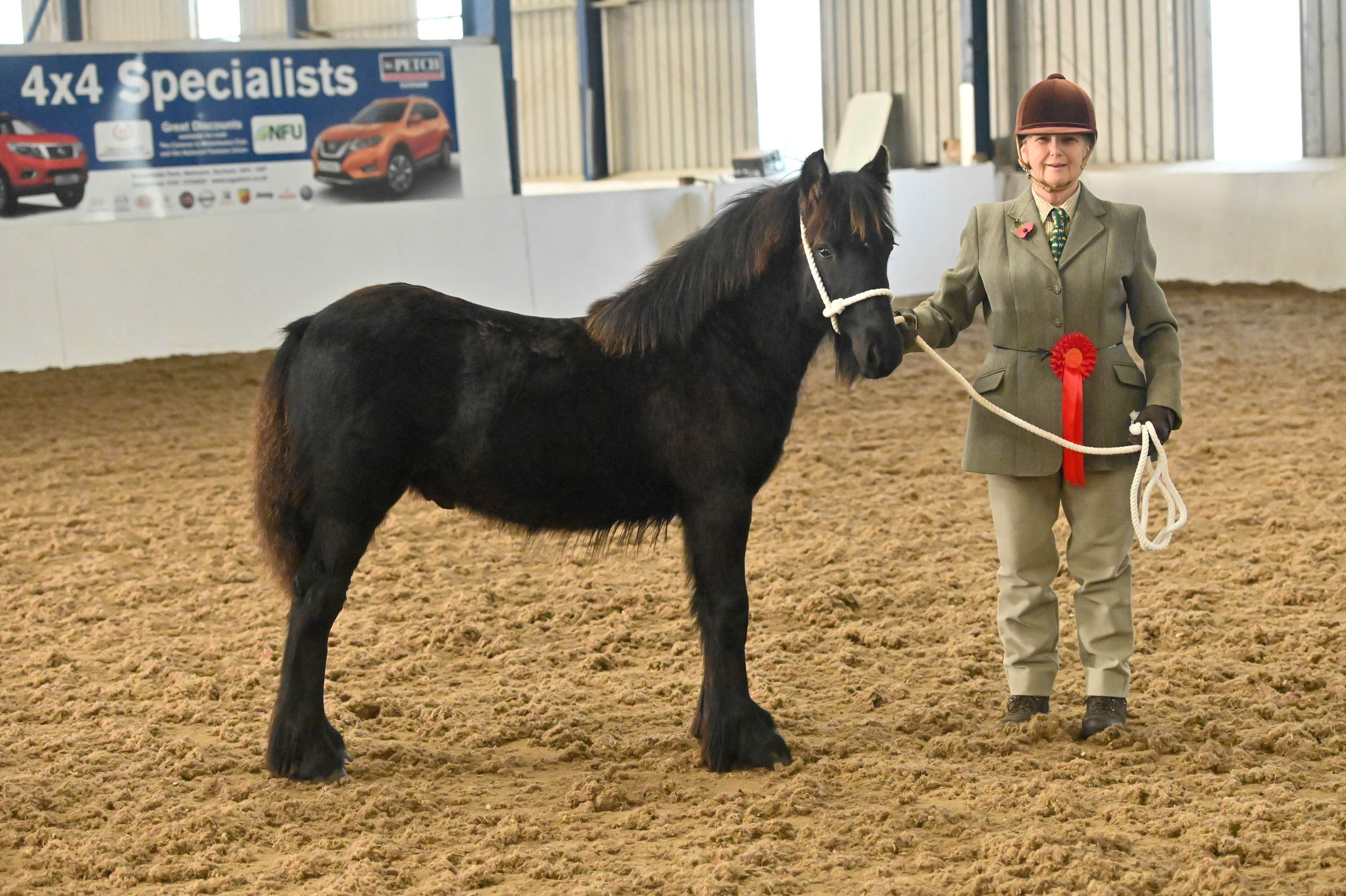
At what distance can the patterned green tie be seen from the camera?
3.22m

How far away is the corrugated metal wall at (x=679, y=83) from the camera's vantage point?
20.2 metres

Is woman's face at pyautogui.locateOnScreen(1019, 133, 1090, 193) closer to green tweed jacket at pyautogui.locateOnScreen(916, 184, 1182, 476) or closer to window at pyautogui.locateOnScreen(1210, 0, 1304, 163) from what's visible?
green tweed jacket at pyautogui.locateOnScreen(916, 184, 1182, 476)

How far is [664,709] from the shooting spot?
367 cm

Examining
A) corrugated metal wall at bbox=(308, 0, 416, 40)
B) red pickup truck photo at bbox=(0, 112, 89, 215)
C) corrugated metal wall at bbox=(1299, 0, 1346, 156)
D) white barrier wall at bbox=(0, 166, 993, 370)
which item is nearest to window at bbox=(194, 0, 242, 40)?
corrugated metal wall at bbox=(308, 0, 416, 40)

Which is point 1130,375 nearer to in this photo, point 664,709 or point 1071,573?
point 1071,573

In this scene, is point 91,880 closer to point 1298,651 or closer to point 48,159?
point 1298,651

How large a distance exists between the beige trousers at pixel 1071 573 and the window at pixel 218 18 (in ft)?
76.6

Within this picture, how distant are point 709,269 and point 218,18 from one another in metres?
23.3

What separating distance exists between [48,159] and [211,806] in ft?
24.4

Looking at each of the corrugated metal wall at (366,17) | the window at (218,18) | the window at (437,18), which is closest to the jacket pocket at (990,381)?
the window at (437,18)

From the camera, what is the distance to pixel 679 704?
3.70 metres

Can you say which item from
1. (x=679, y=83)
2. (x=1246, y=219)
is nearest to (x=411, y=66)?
(x=1246, y=219)

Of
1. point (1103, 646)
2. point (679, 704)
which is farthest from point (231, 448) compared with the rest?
point (1103, 646)

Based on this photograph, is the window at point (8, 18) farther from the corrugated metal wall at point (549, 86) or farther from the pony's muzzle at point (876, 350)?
the pony's muzzle at point (876, 350)
